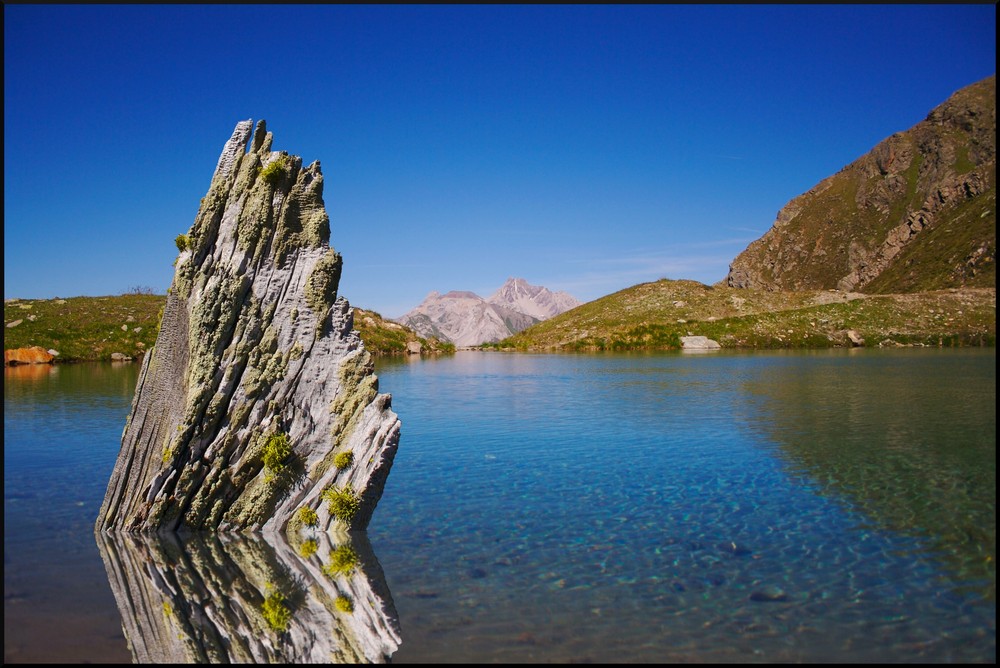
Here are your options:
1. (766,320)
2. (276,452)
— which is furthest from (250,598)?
(766,320)

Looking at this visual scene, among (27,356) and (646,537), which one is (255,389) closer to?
(646,537)

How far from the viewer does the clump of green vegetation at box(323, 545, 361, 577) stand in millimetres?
14337

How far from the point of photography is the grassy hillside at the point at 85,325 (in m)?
89.9

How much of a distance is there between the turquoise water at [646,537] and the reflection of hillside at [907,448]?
0.37 ft

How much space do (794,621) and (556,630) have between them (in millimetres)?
4020

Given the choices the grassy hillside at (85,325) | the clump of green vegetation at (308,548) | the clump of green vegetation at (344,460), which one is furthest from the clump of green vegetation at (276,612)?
the grassy hillside at (85,325)

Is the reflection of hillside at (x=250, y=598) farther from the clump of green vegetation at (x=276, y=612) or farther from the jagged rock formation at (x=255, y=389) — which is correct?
the jagged rock formation at (x=255, y=389)

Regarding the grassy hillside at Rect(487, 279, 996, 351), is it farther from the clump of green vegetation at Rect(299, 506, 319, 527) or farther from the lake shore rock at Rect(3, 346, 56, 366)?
the clump of green vegetation at Rect(299, 506, 319, 527)

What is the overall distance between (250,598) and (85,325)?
332ft

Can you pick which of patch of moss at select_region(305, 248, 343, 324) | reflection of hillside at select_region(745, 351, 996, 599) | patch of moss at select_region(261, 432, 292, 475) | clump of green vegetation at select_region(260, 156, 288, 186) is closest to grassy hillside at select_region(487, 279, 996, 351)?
reflection of hillside at select_region(745, 351, 996, 599)

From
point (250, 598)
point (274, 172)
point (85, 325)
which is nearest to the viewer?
point (250, 598)

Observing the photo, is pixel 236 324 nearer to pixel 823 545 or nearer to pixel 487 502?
pixel 487 502

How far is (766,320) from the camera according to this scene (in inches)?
5034

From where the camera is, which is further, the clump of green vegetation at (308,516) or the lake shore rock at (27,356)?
the lake shore rock at (27,356)
